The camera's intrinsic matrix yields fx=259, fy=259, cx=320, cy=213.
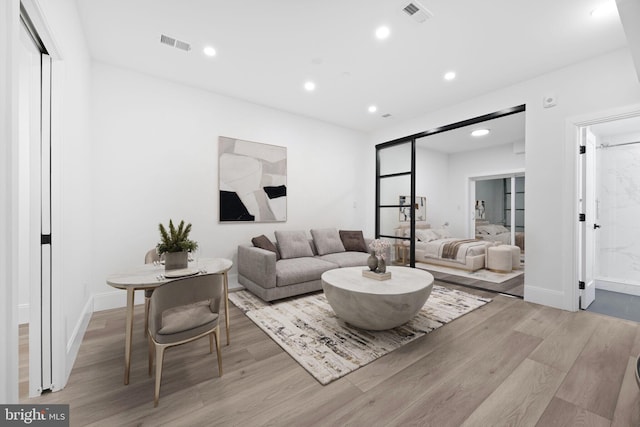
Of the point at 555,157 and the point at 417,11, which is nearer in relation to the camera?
the point at 417,11

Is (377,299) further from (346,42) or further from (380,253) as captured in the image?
(346,42)

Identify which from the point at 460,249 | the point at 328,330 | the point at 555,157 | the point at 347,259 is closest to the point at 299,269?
the point at 347,259

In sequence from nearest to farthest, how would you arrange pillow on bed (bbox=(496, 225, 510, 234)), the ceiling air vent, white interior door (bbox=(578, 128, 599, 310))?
the ceiling air vent, white interior door (bbox=(578, 128, 599, 310)), pillow on bed (bbox=(496, 225, 510, 234))

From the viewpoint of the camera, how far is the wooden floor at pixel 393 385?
4.91ft

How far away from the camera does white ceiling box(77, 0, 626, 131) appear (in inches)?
88.4

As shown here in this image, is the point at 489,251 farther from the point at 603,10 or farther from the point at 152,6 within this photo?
the point at 152,6

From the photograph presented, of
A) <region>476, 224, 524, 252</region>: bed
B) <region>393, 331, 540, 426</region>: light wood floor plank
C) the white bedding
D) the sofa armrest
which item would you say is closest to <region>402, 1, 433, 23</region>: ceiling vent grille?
the sofa armrest

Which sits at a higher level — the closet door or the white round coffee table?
the closet door

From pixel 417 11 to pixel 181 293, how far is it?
288 centimetres

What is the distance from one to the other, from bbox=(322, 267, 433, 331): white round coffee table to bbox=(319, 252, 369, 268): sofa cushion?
4.10ft

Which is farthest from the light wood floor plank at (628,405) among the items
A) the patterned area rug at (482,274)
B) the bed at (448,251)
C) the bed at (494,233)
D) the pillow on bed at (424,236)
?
the bed at (494,233)

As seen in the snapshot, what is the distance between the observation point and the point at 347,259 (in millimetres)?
4074

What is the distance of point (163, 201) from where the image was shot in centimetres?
342

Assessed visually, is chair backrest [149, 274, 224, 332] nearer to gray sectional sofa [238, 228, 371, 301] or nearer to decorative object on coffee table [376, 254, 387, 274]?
gray sectional sofa [238, 228, 371, 301]
